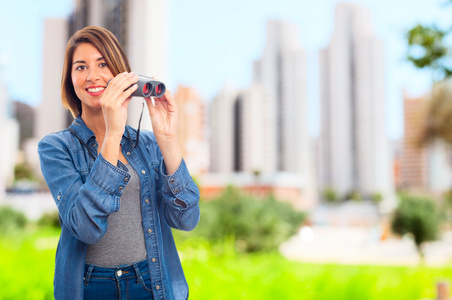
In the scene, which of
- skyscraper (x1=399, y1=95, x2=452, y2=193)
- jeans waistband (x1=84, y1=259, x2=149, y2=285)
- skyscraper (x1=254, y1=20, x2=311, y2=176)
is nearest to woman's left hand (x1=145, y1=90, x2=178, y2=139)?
jeans waistband (x1=84, y1=259, x2=149, y2=285)

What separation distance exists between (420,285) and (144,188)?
170 inches

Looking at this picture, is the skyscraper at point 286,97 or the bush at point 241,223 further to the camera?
the skyscraper at point 286,97

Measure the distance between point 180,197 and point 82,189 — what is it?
0.85ft

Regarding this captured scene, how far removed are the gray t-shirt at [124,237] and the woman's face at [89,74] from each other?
213 millimetres

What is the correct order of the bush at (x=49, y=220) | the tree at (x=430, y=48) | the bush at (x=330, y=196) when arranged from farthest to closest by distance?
the bush at (x=330, y=196) < the bush at (x=49, y=220) < the tree at (x=430, y=48)

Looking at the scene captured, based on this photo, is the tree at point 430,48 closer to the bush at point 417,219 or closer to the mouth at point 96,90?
the mouth at point 96,90

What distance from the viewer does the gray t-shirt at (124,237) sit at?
1.08 m

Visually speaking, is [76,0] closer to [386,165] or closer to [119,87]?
[119,87]

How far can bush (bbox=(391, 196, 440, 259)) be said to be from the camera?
12.6 m

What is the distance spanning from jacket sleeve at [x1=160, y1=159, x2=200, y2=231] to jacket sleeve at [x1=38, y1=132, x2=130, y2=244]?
129 mm

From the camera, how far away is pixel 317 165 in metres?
67.2

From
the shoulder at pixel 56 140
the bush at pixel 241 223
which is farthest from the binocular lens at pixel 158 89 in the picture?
the bush at pixel 241 223

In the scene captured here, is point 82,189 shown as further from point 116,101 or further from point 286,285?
point 286,285

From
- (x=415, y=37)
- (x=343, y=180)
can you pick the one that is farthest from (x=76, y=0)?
(x=343, y=180)
